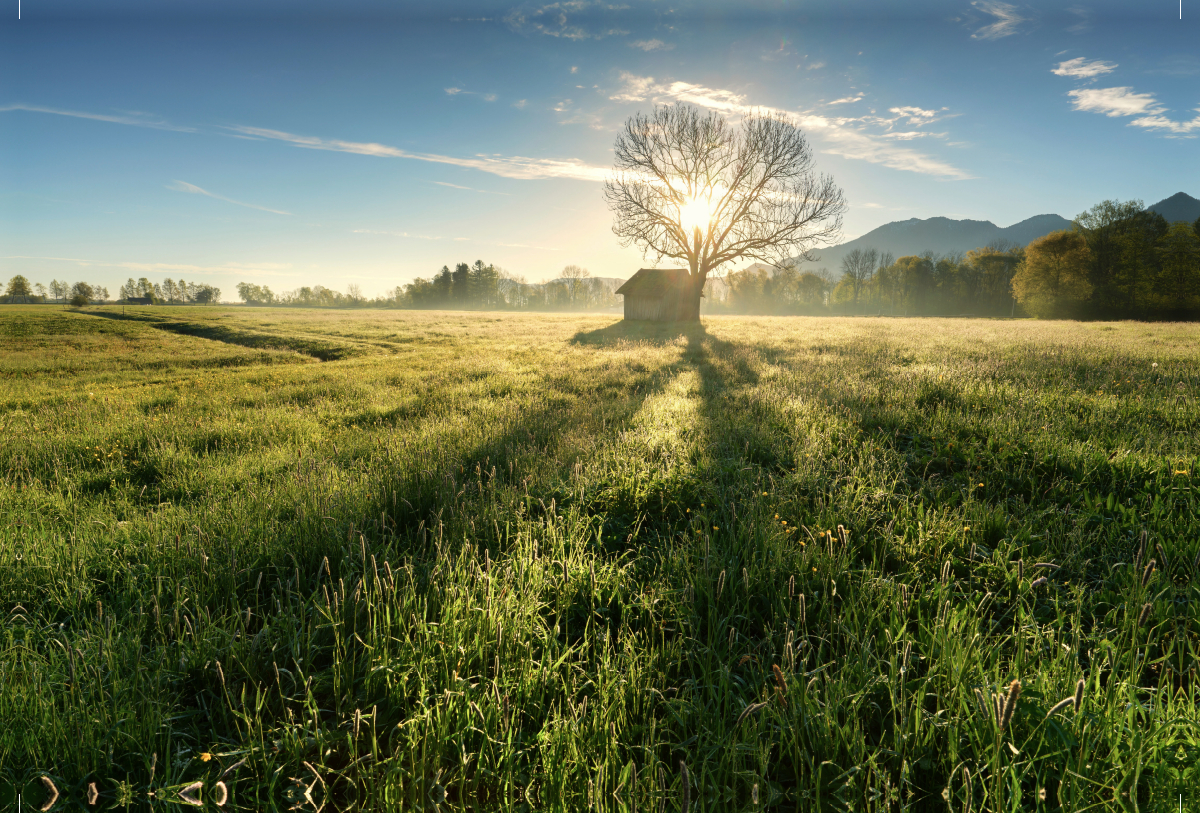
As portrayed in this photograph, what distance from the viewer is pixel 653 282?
45844 mm

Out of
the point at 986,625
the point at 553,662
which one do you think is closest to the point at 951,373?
the point at 986,625

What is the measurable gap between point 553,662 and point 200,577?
2335mm

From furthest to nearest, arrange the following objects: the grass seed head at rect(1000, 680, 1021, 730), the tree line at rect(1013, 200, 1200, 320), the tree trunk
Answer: the tree line at rect(1013, 200, 1200, 320) → the tree trunk → the grass seed head at rect(1000, 680, 1021, 730)

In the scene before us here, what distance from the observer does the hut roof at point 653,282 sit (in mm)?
44844

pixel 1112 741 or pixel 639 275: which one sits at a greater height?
pixel 639 275

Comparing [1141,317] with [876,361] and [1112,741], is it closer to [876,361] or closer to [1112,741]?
[876,361]

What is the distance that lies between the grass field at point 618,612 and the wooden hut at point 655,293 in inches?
1516

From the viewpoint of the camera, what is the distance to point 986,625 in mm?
2660

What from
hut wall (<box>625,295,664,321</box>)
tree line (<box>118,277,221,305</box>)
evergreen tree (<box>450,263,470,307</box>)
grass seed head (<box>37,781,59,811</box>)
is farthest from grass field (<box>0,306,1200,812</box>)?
tree line (<box>118,277,221,305</box>)

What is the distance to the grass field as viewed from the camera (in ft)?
5.72

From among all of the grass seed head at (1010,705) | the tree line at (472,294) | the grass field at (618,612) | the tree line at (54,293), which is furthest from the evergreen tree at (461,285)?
the grass seed head at (1010,705)

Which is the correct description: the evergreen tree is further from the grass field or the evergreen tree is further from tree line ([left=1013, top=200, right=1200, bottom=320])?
the grass field

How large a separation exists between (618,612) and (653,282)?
45.2 m

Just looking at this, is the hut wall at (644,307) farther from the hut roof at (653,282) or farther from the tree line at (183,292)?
the tree line at (183,292)
